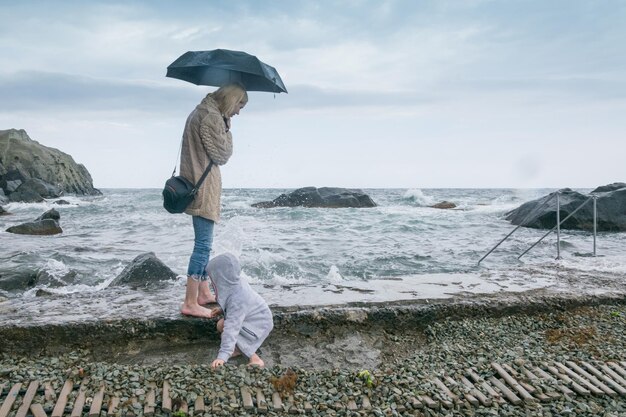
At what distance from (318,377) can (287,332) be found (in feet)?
3.20

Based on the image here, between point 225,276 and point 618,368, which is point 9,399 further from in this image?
point 618,368

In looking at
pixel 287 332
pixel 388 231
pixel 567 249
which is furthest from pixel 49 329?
pixel 388 231

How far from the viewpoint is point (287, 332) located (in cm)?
438

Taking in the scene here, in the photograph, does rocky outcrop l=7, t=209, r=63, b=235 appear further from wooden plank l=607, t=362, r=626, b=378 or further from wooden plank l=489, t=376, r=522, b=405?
wooden plank l=607, t=362, r=626, b=378

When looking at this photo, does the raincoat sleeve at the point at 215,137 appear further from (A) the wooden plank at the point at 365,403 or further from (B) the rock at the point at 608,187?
(B) the rock at the point at 608,187

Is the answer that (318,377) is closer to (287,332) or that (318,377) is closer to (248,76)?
(287,332)

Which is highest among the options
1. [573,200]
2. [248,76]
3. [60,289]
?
[248,76]

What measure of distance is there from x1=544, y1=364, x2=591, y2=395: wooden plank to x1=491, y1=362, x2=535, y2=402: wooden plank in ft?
1.21

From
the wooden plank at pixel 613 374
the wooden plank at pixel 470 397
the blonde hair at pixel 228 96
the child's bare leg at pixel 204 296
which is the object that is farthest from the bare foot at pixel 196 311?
the wooden plank at pixel 613 374

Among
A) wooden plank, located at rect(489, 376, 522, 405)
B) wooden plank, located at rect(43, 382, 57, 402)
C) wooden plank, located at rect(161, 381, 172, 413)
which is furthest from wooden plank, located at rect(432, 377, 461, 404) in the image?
wooden plank, located at rect(43, 382, 57, 402)

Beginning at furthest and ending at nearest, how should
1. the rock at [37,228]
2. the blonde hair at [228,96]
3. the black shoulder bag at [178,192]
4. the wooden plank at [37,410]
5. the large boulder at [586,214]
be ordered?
the large boulder at [586,214] < the rock at [37,228] < the blonde hair at [228,96] < the black shoulder bag at [178,192] < the wooden plank at [37,410]

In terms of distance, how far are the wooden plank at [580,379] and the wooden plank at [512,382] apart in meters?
0.47

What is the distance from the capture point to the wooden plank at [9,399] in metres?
2.90

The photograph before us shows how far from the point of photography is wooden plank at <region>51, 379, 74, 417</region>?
2.88 m
